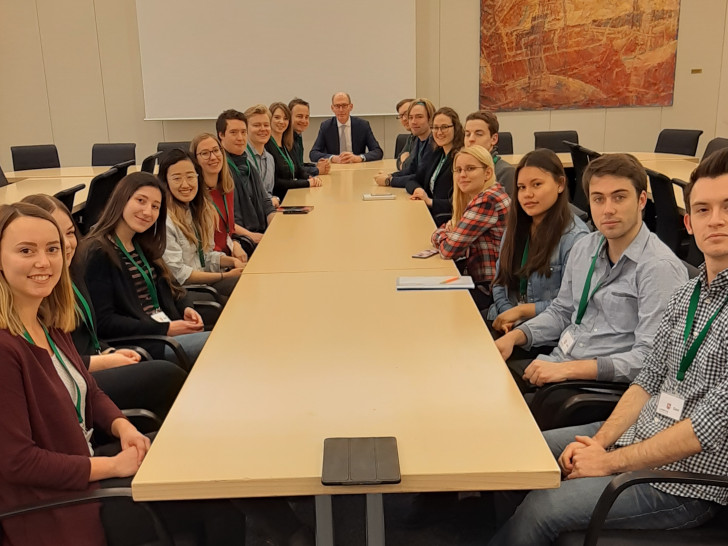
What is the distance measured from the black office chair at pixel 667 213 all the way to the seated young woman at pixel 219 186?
2480mm

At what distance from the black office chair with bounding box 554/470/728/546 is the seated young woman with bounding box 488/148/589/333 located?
3.86ft

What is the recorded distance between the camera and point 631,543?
146 centimetres

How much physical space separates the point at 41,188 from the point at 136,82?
343 cm

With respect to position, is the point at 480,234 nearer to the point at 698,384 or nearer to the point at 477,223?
the point at 477,223

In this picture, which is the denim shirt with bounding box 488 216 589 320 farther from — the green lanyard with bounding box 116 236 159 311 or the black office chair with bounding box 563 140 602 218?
the black office chair with bounding box 563 140 602 218

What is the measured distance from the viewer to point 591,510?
61.5 inches

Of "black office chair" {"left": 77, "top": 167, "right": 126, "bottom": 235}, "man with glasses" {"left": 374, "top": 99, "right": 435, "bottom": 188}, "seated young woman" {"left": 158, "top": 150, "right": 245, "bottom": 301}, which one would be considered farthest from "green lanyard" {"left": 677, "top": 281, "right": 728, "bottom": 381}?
"black office chair" {"left": 77, "top": 167, "right": 126, "bottom": 235}

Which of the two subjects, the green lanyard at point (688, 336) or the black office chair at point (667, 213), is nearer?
the green lanyard at point (688, 336)

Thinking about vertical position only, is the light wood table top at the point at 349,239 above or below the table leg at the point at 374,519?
above

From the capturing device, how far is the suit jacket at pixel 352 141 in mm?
7086

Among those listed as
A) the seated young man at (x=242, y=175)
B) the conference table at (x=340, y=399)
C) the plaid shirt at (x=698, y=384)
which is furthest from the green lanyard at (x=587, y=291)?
the seated young man at (x=242, y=175)

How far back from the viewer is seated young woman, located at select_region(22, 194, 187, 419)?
2.22 meters

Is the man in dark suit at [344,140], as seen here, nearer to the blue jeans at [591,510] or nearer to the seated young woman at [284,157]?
the seated young woman at [284,157]

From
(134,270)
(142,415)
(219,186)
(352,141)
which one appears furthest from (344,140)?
(142,415)
